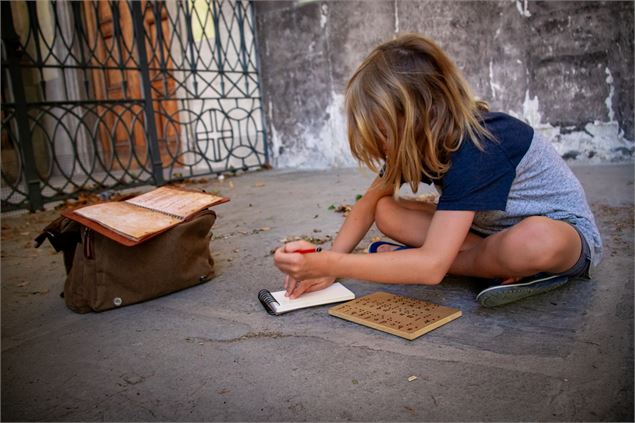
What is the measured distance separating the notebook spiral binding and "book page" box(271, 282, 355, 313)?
0.02 meters

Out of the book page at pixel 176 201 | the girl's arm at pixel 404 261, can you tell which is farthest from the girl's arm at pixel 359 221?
the book page at pixel 176 201

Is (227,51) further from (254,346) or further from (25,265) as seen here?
(254,346)

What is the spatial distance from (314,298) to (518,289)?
0.66 metres

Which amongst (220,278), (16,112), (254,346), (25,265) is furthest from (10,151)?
(254,346)

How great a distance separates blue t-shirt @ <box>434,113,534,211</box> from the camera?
137 cm

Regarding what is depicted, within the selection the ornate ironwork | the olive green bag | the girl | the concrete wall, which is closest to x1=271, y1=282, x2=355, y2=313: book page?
the girl

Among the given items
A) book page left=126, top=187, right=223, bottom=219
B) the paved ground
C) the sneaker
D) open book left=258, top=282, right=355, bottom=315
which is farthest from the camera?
book page left=126, top=187, right=223, bottom=219

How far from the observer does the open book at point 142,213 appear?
174 centimetres

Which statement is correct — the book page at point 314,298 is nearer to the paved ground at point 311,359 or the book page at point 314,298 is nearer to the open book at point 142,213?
the paved ground at point 311,359

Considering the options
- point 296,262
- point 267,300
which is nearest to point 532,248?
point 296,262

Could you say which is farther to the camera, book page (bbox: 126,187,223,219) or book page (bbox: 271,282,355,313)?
book page (bbox: 126,187,223,219)

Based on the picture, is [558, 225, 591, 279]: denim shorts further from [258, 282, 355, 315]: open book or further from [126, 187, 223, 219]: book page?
[126, 187, 223, 219]: book page

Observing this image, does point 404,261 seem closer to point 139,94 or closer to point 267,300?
point 267,300

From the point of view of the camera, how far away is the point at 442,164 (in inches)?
56.1
